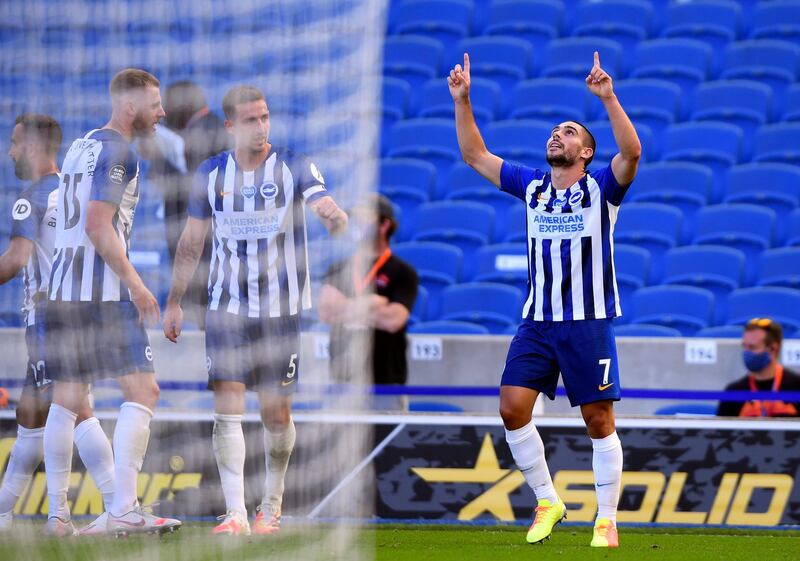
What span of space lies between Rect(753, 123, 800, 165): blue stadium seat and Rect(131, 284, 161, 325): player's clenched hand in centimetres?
699

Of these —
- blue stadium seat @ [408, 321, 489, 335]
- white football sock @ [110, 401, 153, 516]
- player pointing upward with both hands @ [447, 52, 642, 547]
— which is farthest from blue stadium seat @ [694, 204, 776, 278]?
white football sock @ [110, 401, 153, 516]

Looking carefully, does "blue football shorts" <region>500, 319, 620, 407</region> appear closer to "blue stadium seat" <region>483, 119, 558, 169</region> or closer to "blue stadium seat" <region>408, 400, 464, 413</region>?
"blue stadium seat" <region>408, 400, 464, 413</region>

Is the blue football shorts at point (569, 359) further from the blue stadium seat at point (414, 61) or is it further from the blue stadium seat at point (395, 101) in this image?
the blue stadium seat at point (414, 61)

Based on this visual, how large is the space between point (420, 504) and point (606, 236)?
1.97 metres

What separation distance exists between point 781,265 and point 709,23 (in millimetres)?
3342

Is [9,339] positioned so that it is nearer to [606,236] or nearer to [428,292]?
[606,236]

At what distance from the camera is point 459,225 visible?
10.0 metres

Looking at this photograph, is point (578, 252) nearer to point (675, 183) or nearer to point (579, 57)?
point (675, 183)

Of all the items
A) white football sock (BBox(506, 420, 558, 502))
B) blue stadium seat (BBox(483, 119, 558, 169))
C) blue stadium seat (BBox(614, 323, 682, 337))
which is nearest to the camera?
white football sock (BBox(506, 420, 558, 502))

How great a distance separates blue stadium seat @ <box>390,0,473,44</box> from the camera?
40.4ft

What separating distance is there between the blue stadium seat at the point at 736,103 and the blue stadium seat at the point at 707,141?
0.82 ft

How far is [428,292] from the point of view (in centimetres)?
952

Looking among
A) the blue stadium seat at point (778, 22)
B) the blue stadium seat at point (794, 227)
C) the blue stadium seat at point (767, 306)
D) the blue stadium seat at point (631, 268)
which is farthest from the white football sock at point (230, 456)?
the blue stadium seat at point (778, 22)

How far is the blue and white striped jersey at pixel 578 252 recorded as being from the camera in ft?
17.3
